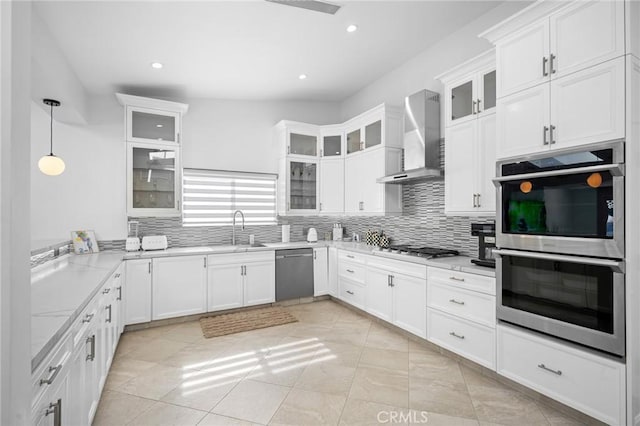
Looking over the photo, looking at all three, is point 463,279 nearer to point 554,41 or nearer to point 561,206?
point 561,206

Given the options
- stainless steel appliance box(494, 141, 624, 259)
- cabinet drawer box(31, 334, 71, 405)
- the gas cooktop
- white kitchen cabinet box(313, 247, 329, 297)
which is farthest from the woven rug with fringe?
stainless steel appliance box(494, 141, 624, 259)

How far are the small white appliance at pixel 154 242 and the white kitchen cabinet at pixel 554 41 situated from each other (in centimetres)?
396

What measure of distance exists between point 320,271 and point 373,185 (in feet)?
4.89

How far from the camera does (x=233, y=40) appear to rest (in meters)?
3.22

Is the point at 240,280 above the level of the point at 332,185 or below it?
below

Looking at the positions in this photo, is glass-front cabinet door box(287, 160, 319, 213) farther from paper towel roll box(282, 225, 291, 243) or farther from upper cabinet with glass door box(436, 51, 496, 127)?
upper cabinet with glass door box(436, 51, 496, 127)

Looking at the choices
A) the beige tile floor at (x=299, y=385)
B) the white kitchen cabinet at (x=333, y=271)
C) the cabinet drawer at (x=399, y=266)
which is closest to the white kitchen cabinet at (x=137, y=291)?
the beige tile floor at (x=299, y=385)

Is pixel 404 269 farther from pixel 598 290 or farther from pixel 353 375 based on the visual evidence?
pixel 598 290

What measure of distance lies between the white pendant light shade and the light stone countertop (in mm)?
912

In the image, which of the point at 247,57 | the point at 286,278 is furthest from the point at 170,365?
the point at 247,57

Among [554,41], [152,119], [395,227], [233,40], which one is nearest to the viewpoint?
[554,41]

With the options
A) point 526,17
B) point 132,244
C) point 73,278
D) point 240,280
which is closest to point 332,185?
point 240,280

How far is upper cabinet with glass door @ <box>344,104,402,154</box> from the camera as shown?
407 cm

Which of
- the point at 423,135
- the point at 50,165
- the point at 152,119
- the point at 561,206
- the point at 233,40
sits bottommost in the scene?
the point at 561,206
